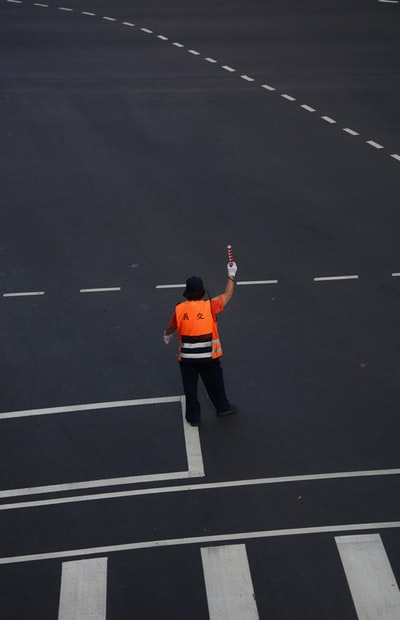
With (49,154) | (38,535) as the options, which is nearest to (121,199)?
(49,154)

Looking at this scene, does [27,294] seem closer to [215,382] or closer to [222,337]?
[222,337]

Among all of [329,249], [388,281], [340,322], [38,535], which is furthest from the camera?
[329,249]

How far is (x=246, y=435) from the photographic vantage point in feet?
40.8

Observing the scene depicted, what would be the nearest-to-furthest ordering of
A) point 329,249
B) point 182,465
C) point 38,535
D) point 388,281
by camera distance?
point 38,535, point 182,465, point 388,281, point 329,249

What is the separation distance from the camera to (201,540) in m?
10.6

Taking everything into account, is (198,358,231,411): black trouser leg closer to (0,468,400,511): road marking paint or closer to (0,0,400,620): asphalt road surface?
(0,0,400,620): asphalt road surface

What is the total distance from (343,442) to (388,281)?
473 centimetres

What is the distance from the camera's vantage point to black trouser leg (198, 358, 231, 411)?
1245 cm

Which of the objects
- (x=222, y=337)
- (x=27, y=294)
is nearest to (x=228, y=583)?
(x=222, y=337)

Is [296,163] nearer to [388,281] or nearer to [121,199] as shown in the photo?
[121,199]

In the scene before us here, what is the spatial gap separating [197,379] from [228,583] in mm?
3165

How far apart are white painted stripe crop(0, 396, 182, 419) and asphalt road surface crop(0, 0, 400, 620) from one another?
3 cm

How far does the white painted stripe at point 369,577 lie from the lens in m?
9.52

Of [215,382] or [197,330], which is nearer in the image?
[197,330]
